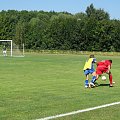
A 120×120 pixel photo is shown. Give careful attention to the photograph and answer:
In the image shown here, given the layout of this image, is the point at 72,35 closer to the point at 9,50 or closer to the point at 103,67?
the point at 9,50

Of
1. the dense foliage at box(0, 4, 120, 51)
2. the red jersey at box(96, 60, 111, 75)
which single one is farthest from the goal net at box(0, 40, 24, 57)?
the red jersey at box(96, 60, 111, 75)

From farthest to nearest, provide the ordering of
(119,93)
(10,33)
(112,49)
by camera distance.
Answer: (10,33) → (112,49) → (119,93)

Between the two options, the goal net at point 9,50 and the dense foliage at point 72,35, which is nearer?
the goal net at point 9,50

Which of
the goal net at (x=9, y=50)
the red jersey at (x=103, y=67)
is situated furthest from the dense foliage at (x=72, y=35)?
the red jersey at (x=103, y=67)

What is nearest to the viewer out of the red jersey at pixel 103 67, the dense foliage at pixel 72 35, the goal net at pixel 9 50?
the red jersey at pixel 103 67

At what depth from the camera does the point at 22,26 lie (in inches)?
4887

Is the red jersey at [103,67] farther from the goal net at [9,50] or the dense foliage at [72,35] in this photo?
the dense foliage at [72,35]

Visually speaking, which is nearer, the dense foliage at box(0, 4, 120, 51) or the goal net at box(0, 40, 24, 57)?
the goal net at box(0, 40, 24, 57)

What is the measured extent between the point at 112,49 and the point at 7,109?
9099 cm

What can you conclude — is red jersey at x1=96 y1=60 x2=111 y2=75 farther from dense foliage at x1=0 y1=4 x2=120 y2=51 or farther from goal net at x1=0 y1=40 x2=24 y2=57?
dense foliage at x1=0 y1=4 x2=120 y2=51

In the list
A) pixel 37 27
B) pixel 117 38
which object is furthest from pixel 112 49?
pixel 37 27

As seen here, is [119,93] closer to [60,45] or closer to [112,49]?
[112,49]

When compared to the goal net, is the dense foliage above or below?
above

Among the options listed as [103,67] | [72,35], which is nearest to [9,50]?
[72,35]
